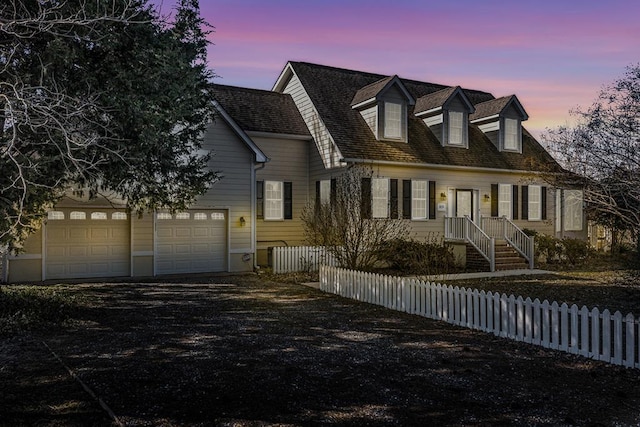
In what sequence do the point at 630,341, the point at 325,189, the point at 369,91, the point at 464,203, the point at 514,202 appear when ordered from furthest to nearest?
the point at 514,202 < the point at 464,203 < the point at 369,91 < the point at 325,189 < the point at 630,341

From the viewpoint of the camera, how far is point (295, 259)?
17219 mm

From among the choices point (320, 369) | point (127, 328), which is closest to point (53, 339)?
point (127, 328)

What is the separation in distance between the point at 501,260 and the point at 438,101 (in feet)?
24.8

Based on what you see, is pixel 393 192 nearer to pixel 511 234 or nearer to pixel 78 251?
pixel 511 234

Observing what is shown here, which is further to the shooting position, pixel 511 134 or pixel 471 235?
pixel 511 134

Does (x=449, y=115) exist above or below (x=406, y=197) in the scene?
above

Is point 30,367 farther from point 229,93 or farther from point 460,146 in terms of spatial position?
point 460,146

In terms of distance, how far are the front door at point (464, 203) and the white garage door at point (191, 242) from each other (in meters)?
9.89

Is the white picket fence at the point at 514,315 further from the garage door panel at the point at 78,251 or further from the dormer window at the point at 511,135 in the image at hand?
the dormer window at the point at 511,135

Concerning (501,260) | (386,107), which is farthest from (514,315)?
(386,107)

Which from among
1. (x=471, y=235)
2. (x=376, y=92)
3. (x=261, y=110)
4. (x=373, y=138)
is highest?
(x=376, y=92)

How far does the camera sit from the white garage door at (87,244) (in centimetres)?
1481

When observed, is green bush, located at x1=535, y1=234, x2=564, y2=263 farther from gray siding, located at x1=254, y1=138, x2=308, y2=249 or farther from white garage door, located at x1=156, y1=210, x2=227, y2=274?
white garage door, located at x1=156, y1=210, x2=227, y2=274

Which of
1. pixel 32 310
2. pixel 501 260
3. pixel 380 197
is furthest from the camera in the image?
pixel 380 197
